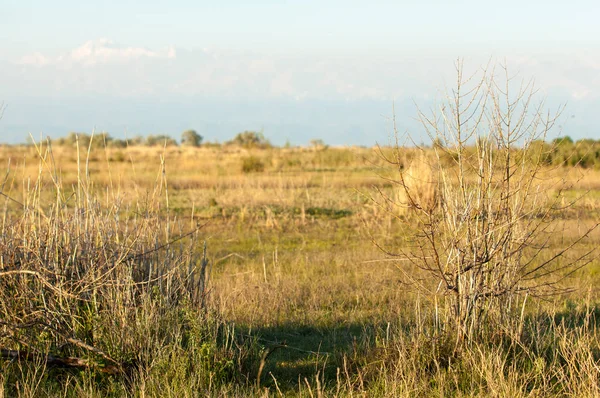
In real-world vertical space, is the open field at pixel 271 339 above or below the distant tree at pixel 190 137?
below

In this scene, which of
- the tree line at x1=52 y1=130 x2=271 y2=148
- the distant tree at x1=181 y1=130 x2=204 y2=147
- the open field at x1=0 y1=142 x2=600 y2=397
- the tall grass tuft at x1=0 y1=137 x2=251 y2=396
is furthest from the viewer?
the distant tree at x1=181 y1=130 x2=204 y2=147

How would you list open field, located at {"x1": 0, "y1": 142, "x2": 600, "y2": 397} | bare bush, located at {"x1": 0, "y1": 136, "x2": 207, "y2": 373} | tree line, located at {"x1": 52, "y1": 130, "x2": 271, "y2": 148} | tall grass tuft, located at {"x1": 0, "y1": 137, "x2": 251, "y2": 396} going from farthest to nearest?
tree line, located at {"x1": 52, "y1": 130, "x2": 271, "y2": 148} < bare bush, located at {"x1": 0, "y1": 136, "x2": 207, "y2": 373} < tall grass tuft, located at {"x1": 0, "y1": 137, "x2": 251, "y2": 396} < open field, located at {"x1": 0, "y1": 142, "x2": 600, "y2": 397}

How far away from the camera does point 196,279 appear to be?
6129mm

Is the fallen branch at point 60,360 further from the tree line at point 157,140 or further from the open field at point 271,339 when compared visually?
the tree line at point 157,140

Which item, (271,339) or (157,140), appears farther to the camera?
(157,140)

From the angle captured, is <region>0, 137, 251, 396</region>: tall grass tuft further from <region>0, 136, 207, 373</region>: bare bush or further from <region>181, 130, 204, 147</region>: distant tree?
<region>181, 130, 204, 147</region>: distant tree

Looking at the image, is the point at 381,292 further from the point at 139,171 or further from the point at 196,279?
the point at 139,171

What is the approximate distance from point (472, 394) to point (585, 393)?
2.38 ft

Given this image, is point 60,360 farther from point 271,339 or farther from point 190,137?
point 190,137

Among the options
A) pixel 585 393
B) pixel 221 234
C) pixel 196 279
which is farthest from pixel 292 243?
pixel 585 393

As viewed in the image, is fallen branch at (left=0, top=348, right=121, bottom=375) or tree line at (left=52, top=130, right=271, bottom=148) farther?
tree line at (left=52, top=130, right=271, bottom=148)

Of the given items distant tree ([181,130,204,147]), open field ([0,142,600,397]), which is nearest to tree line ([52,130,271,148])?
distant tree ([181,130,204,147])

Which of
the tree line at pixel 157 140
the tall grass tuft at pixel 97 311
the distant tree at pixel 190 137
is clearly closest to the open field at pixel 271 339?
the tall grass tuft at pixel 97 311

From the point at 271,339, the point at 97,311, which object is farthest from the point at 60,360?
the point at 271,339
